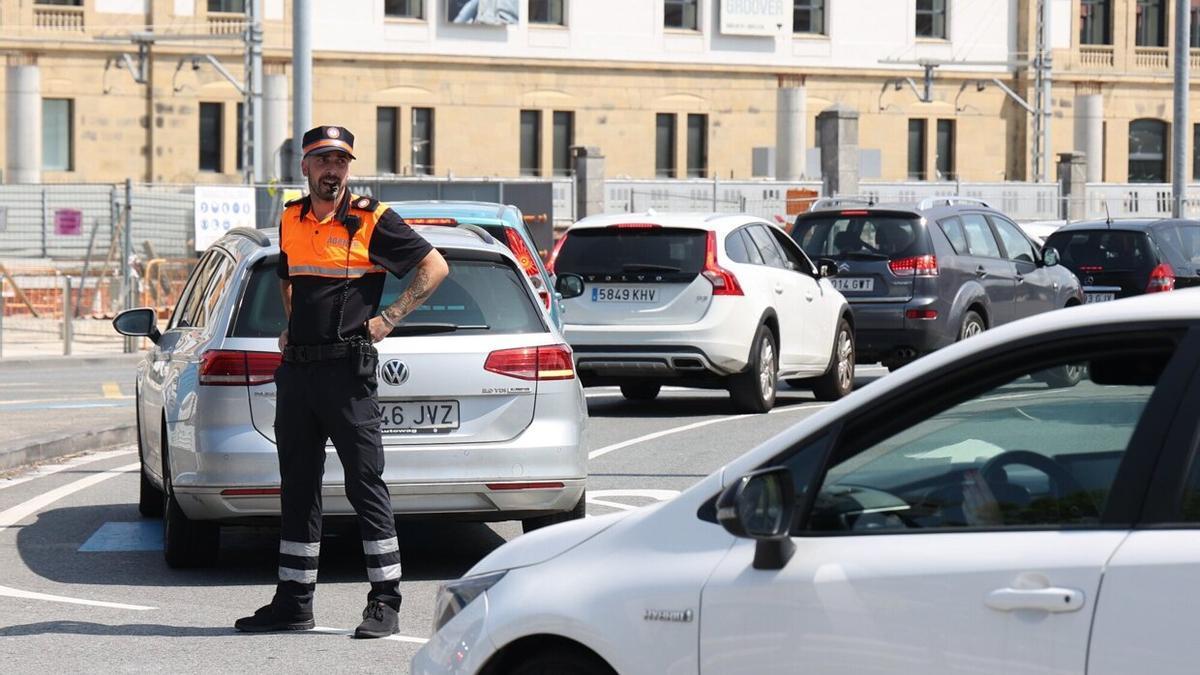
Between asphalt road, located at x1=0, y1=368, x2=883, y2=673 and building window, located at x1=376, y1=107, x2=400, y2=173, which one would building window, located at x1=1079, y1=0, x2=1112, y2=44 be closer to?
building window, located at x1=376, y1=107, x2=400, y2=173

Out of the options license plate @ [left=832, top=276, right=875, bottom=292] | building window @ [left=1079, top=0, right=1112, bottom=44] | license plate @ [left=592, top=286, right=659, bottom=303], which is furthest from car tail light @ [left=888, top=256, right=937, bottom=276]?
building window @ [left=1079, top=0, right=1112, bottom=44]

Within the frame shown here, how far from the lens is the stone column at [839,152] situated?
42719mm

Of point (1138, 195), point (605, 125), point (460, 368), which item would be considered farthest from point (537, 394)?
point (605, 125)

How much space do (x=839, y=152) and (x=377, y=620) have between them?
1422 inches

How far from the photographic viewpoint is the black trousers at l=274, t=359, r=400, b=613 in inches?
290

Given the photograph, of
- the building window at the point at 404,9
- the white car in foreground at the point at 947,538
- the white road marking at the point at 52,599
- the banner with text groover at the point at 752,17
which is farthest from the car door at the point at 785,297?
the banner with text groover at the point at 752,17

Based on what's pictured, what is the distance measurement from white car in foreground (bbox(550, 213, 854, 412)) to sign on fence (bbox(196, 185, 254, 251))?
1348 centimetres

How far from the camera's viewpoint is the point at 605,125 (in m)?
60.7

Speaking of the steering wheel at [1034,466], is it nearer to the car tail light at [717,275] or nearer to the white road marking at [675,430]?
the white road marking at [675,430]

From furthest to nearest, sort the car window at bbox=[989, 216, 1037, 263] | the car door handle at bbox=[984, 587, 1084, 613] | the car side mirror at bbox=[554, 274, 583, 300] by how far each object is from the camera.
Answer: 1. the car window at bbox=[989, 216, 1037, 263]
2. the car side mirror at bbox=[554, 274, 583, 300]
3. the car door handle at bbox=[984, 587, 1084, 613]

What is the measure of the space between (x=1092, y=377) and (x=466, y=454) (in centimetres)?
470

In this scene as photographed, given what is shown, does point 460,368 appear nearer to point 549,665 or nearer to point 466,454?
point 466,454

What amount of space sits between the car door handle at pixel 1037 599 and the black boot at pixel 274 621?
13.3 ft

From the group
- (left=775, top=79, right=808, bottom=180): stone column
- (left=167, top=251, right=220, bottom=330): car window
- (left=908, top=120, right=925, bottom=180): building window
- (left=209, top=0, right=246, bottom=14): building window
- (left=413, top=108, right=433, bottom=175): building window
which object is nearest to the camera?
(left=167, top=251, right=220, bottom=330): car window
